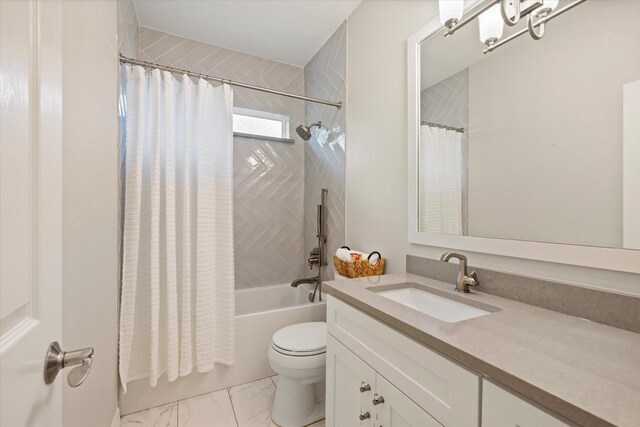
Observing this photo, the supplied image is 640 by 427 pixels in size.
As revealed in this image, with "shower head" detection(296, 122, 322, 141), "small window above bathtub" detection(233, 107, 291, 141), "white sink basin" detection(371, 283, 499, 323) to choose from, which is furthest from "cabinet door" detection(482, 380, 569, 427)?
"small window above bathtub" detection(233, 107, 291, 141)

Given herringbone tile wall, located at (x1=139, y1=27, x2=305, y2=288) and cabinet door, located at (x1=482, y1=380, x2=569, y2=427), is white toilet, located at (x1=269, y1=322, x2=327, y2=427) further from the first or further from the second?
herringbone tile wall, located at (x1=139, y1=27, x2=305, y2=288)

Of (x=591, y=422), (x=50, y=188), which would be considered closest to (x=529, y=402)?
(x=591, y=422)

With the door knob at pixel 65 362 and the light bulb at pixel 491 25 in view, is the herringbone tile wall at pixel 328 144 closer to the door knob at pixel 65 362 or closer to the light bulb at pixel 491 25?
the light bulb at pixel 491 25

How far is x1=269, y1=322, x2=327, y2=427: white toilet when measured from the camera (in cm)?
154

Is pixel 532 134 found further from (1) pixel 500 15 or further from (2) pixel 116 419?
(2) pixel 116 419

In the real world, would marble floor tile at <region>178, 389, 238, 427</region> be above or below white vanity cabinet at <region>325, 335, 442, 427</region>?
below

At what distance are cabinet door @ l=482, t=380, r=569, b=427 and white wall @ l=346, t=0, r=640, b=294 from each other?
2.39ft

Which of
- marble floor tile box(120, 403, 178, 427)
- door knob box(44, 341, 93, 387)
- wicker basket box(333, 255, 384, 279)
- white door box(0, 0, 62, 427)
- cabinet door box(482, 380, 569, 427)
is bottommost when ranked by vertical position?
marble floor tile box(120, 403, 178, 427)

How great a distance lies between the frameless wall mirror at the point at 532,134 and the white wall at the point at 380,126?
0.14 meters

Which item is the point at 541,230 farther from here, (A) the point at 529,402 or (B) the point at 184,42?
(B) the point at 184,42

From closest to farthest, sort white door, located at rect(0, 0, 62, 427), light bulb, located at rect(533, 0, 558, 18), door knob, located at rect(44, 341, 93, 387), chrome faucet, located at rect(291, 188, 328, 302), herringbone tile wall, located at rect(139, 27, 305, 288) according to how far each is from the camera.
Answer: white door, located at rect(0, 0, 62, 427) < door knob, located at rect(44, 341, 93, 387) < light bulb, located at rect(533, 0, 558, 18) < chrome faucet, located at rect(291, 188, 328, 302) < herringbone tile wall, located at rect(139, 27, 305, 288)

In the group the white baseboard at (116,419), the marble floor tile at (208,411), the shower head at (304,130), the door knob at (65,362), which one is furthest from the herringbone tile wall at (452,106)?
the white baseboard at (116,419)

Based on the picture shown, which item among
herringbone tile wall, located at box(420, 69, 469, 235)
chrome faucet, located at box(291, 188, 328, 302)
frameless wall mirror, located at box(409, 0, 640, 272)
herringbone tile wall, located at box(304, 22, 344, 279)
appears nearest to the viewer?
frameless wall mirror, located at box(409, 0, 640, 272)

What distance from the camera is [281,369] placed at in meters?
1.57
